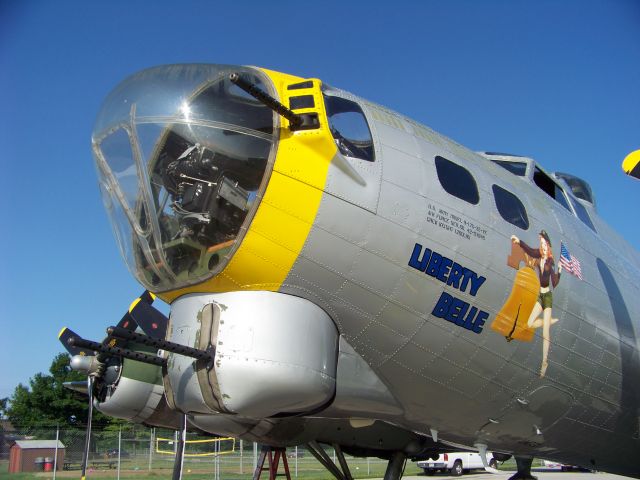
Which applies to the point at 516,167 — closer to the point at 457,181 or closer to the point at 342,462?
the point at 457,181

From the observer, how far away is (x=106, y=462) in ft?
109

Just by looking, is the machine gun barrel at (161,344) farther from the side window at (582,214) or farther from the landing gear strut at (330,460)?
the side window at (582,214)

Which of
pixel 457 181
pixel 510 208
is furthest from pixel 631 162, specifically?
pixel 457 181

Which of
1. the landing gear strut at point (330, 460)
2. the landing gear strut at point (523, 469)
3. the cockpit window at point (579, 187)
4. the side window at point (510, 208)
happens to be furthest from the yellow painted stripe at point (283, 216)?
the landing gear strut at point (523, 469)

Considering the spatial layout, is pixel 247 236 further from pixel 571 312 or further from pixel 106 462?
pixel 106 462

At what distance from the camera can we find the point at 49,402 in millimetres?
58219

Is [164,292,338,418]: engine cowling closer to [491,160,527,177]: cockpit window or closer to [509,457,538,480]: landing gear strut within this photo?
[491,160,527,177]: cockpit window

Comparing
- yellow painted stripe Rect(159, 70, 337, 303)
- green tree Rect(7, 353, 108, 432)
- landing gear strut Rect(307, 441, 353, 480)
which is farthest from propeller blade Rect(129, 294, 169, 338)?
green tree Rect(7, 353, 108, 432)

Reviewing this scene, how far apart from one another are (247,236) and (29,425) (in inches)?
2305

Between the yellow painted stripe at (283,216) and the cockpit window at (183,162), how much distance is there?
12 cm

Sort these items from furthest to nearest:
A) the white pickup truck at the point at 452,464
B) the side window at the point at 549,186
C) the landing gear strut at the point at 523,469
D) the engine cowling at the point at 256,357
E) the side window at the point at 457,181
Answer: the white pickup truck at the point at 452,464 < the landing gear strut at the point at 523,469 < the side window at the point at 549,186 < the side window at the point at 457,181 < the engine cowling at the point at 256,357

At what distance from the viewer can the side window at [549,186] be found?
8.83 m

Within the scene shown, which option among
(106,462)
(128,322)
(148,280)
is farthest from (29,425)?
(148,280)

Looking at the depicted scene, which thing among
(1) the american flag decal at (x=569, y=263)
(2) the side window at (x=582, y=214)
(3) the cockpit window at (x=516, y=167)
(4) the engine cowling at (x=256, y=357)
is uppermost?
(3) the cockpit window at (x=516, y=167)
